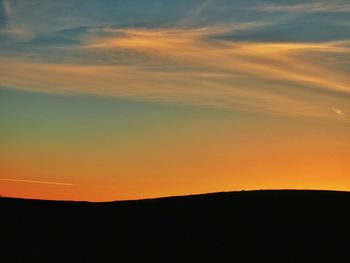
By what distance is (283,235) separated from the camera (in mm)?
29891

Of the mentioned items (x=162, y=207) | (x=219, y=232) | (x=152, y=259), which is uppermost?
(x=162, y=207)

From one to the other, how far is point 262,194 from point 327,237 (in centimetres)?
670

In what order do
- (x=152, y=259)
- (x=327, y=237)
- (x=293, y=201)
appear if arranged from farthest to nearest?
(x=293, y=201), (x=327, y=237), (x=152, y=259)

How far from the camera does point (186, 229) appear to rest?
30984 millimetres

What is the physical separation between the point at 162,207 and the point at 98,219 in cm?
292

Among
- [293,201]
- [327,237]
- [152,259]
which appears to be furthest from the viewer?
[293,201]

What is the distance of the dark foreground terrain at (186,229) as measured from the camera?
27984mm

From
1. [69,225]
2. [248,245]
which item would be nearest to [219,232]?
[248,245]

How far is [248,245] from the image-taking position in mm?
28781

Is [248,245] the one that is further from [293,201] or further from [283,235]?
[293,201]

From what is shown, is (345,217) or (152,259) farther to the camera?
(345,217)

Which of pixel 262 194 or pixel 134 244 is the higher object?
pixel 262 194

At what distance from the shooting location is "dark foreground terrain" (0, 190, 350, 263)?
1102 inches

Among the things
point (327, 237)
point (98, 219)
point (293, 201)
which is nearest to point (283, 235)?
point (327, 237)
